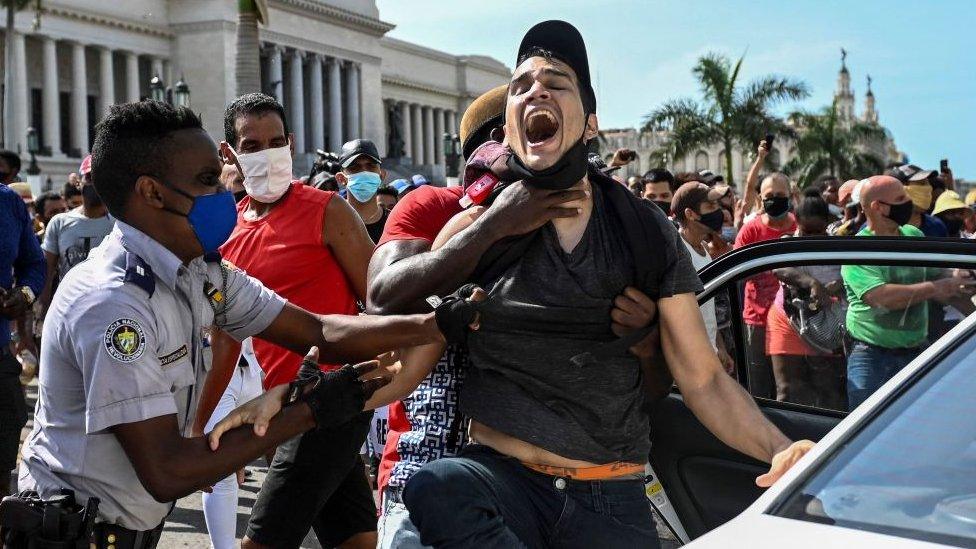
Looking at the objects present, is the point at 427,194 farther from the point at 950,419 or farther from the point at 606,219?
the point at 950,419

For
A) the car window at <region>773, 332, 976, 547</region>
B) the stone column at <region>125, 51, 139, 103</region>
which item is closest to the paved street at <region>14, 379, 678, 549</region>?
the car window at <region>773, 332, 976, 547</region>

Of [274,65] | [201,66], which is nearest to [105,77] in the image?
[201,66]

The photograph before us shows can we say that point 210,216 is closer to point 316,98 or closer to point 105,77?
point 105,77

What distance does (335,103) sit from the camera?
7588 cm

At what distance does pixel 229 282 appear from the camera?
3.40m

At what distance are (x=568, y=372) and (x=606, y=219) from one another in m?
0.44

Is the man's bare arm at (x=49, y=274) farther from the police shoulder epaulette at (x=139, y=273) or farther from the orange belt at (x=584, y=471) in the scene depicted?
the orange belt at (x=584, y=471)

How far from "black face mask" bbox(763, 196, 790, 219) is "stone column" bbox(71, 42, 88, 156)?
55.0 metres

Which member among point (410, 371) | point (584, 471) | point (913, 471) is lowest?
point (584, 471)

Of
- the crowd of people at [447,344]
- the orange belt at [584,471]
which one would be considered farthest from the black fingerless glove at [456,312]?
the orange belt at [584,471]

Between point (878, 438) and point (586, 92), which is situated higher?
point (586, 92)

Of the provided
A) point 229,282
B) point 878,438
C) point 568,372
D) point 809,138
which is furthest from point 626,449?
point 809,138

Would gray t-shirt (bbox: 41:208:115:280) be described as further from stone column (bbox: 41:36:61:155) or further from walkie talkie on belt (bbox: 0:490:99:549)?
stone column (bbox: 41:36:61:155)

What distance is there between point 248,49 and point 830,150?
87.1ft
